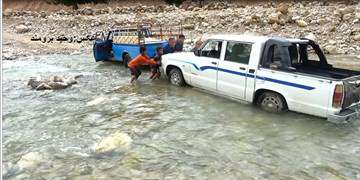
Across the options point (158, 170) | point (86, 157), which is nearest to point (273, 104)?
point (158, 170)

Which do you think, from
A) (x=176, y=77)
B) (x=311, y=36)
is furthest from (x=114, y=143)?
(x=311, y=36)

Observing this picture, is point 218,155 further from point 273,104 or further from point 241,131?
point 273,104

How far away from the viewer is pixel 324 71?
30.6 feet

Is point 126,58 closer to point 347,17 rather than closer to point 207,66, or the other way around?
point 207,66

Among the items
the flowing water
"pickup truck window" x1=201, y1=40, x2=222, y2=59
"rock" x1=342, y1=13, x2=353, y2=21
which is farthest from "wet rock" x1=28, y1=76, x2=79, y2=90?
"rock" x1=342, y1=13, x2=353, y2=21

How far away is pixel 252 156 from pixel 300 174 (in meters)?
1.00

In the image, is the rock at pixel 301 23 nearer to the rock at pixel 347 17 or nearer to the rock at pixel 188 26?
the rock at pixel 347 17

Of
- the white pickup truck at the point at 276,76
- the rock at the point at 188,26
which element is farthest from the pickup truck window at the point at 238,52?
the rock at the point at 188,26

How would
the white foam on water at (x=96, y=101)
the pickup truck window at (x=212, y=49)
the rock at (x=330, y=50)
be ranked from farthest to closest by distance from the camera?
the rock at (x=330, y=50), the white foam on water at (x=96, y=101), the pickup truck window at (x=212, y=49)

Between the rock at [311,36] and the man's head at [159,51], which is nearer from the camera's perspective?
the man's head at [159,51]

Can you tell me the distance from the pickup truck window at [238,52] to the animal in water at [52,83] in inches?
230

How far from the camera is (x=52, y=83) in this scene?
40.9ft

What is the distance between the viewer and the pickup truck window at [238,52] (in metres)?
9.34

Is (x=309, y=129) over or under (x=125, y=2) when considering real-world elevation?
under
